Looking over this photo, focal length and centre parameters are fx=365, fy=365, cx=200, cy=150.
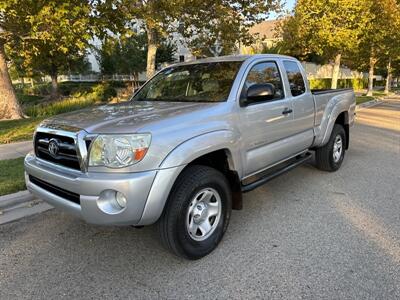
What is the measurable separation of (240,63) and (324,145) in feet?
8.11

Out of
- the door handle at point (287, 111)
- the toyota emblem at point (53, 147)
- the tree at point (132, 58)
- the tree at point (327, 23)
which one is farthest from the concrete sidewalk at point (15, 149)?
the tree at point (132, 58)

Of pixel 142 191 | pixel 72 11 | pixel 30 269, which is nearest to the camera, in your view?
pixel 142 191

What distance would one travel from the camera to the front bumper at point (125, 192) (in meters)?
2.90

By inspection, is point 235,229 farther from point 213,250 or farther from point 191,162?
point 191,162

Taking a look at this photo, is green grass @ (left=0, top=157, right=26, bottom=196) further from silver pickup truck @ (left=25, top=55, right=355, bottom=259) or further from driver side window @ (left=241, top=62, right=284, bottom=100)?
driver side window @ (left=241, top=62, right=284, bottom=100)

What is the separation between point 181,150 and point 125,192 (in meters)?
0.60

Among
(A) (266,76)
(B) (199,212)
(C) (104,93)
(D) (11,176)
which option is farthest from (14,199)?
(C) (104,93)

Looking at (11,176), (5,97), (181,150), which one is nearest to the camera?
(181,150)

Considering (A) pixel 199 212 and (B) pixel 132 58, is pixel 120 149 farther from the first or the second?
(B) pixel 132 58

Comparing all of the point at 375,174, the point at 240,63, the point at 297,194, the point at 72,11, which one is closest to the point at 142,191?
the point at 240,63

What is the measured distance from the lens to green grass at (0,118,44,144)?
869 cm

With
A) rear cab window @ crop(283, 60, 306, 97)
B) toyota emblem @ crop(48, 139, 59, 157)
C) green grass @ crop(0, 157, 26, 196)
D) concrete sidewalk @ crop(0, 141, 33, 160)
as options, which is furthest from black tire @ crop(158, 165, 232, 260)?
concrete sidewalk @ crop(0, 141, 33, 160)

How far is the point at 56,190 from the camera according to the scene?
3.34 metres

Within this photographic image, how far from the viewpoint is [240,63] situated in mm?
4270
